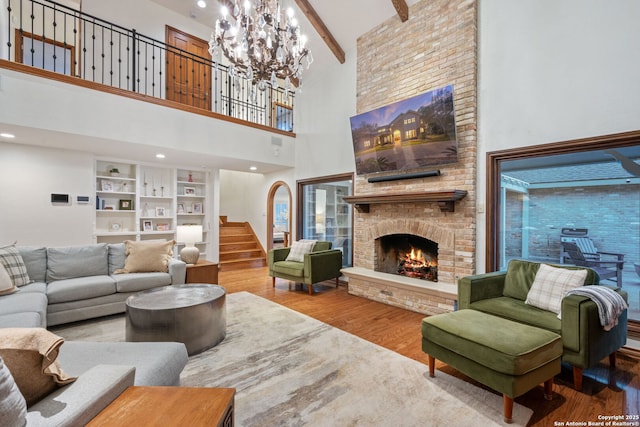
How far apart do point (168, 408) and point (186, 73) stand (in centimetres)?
718

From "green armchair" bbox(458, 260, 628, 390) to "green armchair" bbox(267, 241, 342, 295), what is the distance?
7.55ft

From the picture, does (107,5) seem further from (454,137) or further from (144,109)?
(454,137)

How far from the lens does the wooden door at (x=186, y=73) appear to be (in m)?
6.44

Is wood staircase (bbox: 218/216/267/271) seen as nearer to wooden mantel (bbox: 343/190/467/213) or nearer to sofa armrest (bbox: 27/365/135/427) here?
wooden mantel (bbox: 343/190/467/213)

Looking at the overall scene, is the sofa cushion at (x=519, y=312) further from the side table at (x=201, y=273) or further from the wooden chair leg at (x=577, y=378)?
the side table at (x=201, y=273)

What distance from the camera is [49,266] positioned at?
3523 mm

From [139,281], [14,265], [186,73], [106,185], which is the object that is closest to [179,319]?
[139,281]

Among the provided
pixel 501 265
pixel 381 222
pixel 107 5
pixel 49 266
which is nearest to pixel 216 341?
pixel 49 266

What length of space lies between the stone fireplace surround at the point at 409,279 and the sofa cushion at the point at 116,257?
320cm

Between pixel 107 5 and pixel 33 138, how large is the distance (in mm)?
3477

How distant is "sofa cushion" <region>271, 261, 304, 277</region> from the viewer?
4.70 m

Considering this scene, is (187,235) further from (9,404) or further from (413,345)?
(9,404)

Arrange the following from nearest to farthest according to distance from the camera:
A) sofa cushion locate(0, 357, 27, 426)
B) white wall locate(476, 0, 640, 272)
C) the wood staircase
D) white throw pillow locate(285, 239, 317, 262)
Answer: sofa cushion locate(0, 357, 27, 426)
white wall locate(476, 0, 640, 272)
white throw pillow locate(285, 239, 317, 262)
the wood staircase

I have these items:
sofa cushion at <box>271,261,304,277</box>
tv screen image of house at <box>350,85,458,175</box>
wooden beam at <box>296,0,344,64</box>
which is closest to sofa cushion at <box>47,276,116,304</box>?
sofa cushion at <box>271,261,304,277</box>
